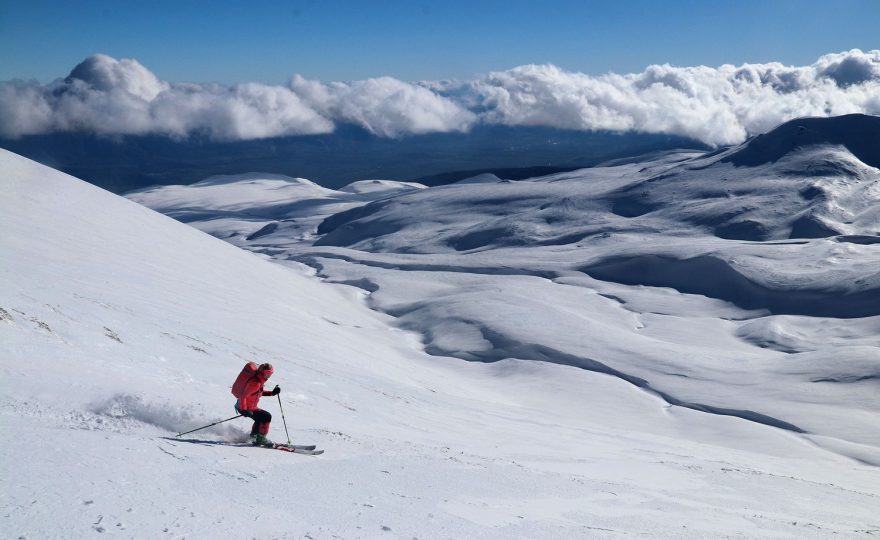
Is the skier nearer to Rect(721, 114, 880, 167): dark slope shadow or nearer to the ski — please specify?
the ski

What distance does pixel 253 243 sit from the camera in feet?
286

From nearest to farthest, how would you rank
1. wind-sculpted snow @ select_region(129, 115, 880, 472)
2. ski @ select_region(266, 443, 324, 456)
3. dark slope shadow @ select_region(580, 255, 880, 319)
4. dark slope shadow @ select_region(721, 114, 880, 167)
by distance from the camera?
ski @ select_region(266, 443, 324, 456) < wind-sculpted snow @ select_region(129, 115, 880, 472) < dark slope shadow @ select_region(580, 255, 880, 319) < dark slope shadow @ select_region(721, 114, 880, 167)

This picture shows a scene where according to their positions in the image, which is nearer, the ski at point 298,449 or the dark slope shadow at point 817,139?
the ski at point 298,449

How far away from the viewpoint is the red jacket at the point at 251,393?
9.60 m

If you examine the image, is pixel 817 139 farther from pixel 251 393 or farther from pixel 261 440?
pixel 261 440

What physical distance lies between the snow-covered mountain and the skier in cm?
31

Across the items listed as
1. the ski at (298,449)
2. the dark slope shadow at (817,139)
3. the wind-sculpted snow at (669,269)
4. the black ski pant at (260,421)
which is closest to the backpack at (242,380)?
the black ski pant at (260,421)

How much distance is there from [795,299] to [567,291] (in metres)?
12.7

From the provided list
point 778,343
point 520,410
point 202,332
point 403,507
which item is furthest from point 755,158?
point 403,507

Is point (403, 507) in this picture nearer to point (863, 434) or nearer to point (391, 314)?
point (863, 434)

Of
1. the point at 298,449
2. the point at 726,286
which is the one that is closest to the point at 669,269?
the point at 726,286

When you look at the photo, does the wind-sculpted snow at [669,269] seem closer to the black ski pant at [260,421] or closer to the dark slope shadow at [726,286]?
the dark slope shadow at [726,286]

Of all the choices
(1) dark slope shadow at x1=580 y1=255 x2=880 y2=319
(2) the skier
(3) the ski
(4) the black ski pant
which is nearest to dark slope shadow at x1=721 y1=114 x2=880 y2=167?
(1) dark slope shadow at x1=580 y1=255 x2=880 y2=319

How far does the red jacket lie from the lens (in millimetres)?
9598
